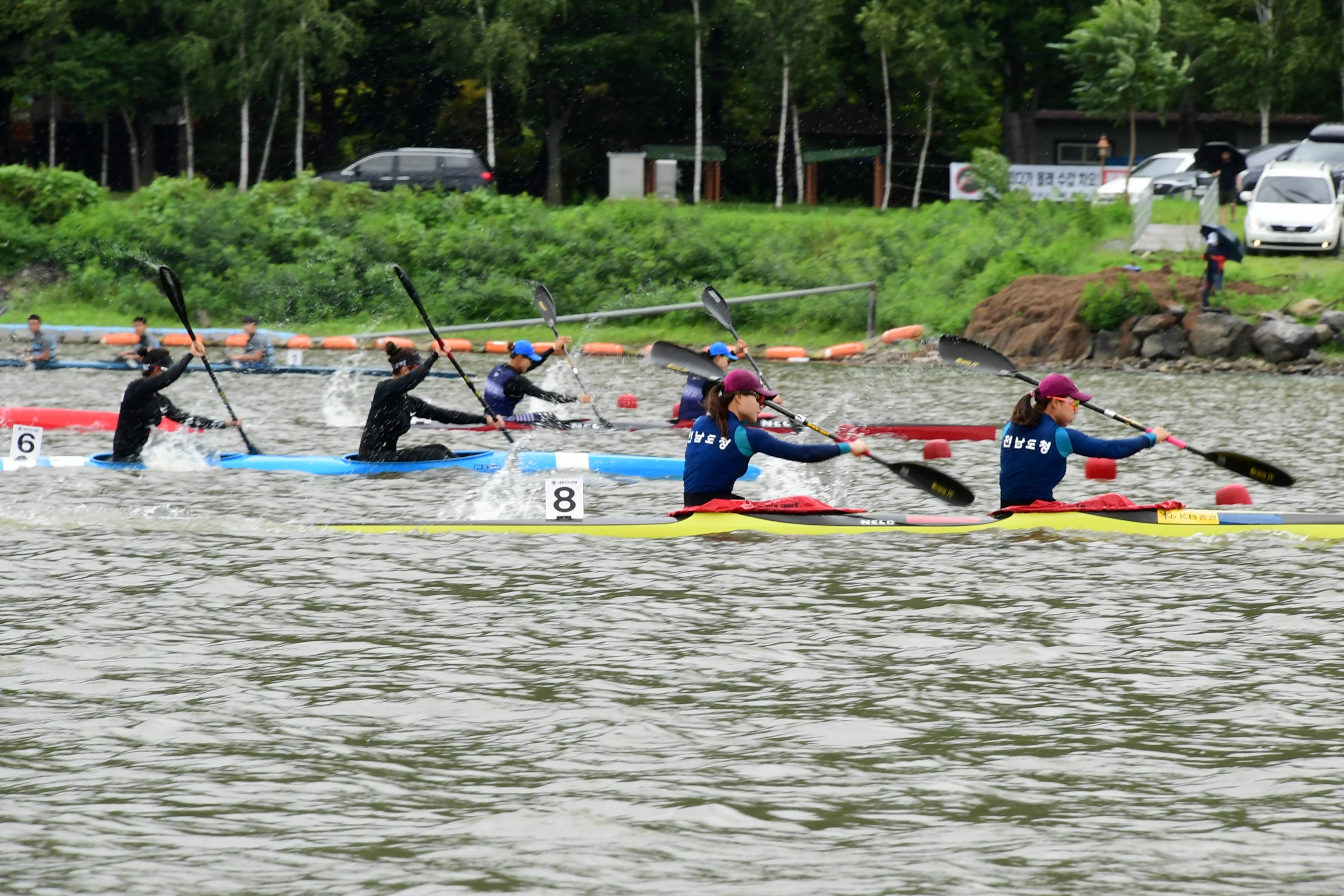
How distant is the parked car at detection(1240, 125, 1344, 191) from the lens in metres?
36.1

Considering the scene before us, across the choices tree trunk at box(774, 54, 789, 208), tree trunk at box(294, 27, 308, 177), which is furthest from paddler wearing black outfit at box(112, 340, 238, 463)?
tree trunk at box(774, 54, 789, 208)

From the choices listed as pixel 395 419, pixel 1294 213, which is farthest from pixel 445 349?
pixel 1294 213

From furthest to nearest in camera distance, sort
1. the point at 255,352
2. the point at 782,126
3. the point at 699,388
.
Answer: the point at 782,126
the point at 255,352
the point at 699,388

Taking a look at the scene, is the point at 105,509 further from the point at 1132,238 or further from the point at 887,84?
the point at 887,84

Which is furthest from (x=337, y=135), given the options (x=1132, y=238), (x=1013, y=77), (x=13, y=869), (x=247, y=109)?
(x=13, y=869)

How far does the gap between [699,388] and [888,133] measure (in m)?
29.4

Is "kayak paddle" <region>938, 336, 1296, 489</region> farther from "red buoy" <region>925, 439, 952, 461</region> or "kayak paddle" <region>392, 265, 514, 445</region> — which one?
"kayak paddle" <region>392, 265, 514, 445</region>

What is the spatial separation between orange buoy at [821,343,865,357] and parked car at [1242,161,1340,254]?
7.41m

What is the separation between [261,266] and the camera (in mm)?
35281

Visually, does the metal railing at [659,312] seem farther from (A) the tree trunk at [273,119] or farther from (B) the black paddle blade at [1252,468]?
(B) the black paddle blade at [1252,468]

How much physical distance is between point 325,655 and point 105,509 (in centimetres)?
522

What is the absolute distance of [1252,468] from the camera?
13648 mm

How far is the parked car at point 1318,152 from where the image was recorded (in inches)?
1421

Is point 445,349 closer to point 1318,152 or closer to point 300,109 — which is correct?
point 1318,152
